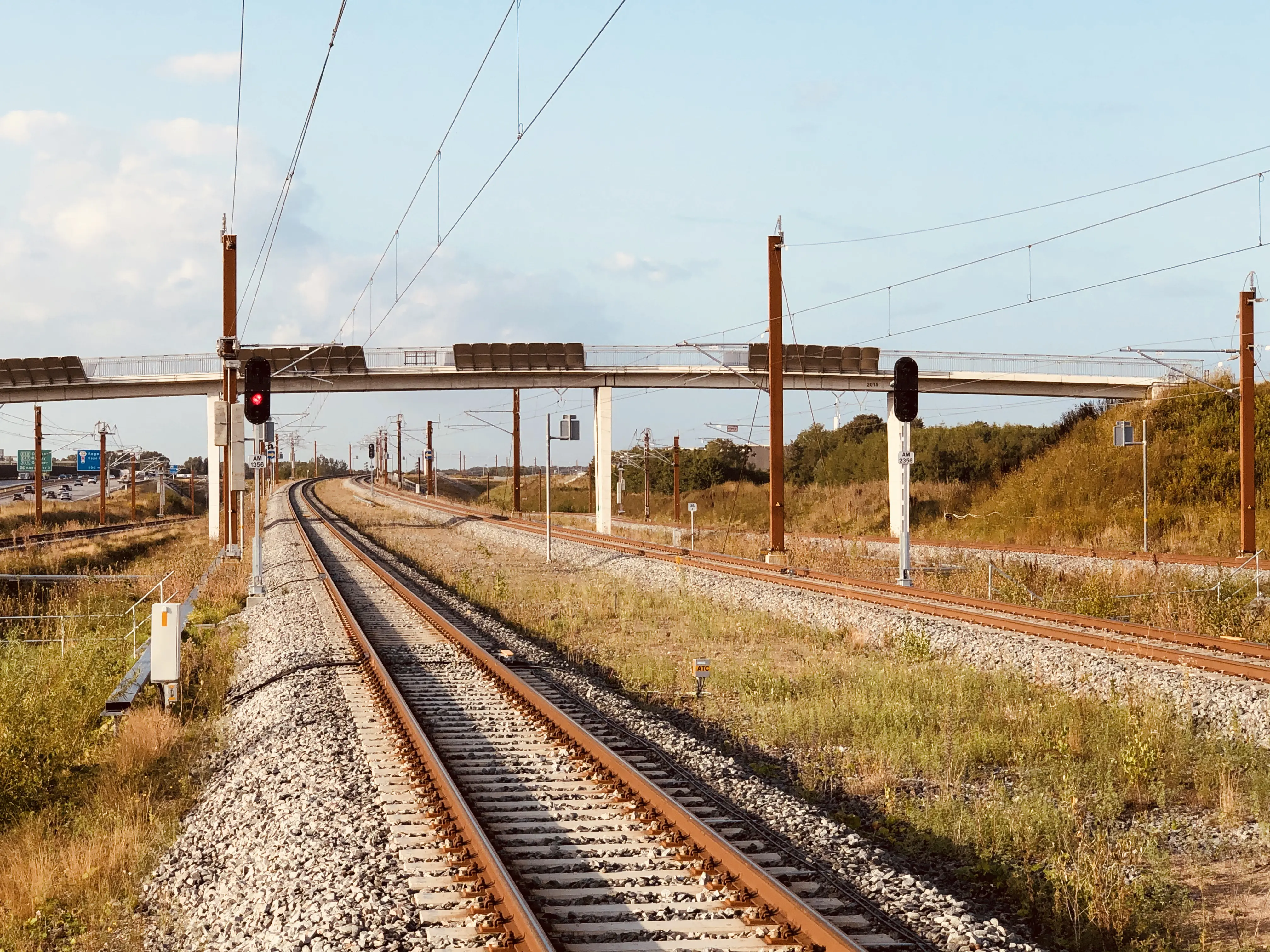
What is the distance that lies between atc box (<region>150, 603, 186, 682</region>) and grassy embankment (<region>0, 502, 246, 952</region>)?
1.61ft

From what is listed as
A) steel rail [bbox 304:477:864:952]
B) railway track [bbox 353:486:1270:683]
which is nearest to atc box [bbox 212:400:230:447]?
railway track [bbox 353:486:1270:683]

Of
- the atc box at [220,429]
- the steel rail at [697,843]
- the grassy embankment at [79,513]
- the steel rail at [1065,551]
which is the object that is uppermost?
the atc box at [220,429]

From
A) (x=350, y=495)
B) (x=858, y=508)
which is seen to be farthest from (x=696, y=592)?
(x=350, y=495)

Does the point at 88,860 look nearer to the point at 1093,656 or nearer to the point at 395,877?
the point at 395,877

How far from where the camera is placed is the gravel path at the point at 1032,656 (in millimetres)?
12492

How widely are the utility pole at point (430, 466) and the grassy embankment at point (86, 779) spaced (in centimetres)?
8063

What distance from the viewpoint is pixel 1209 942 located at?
6.88 m

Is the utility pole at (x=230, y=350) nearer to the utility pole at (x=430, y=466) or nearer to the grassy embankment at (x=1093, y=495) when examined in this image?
the grassy embankment at (x=1093, y=495)

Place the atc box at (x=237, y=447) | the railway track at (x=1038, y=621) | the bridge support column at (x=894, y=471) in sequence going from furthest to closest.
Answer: the bridge support column at (x=894, y=471) → the atc box at (x=237, y=447) → the railway track at (x=1038, y=621)

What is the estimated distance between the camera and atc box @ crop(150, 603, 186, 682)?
44.3ft

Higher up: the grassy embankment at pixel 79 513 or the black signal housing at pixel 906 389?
the black signal housing at pixel 906 389

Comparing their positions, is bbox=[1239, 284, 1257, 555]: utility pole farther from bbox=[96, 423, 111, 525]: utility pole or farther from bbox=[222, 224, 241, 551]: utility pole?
bbox=[96, 423, 111, 525]: utility pole

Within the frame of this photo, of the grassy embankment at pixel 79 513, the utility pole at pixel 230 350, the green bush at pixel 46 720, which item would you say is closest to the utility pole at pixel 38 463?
the grassy embankment at pixel 79 513

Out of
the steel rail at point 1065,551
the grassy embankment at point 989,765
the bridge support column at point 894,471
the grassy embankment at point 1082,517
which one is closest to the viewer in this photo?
the grassy embankment at point 989,765
